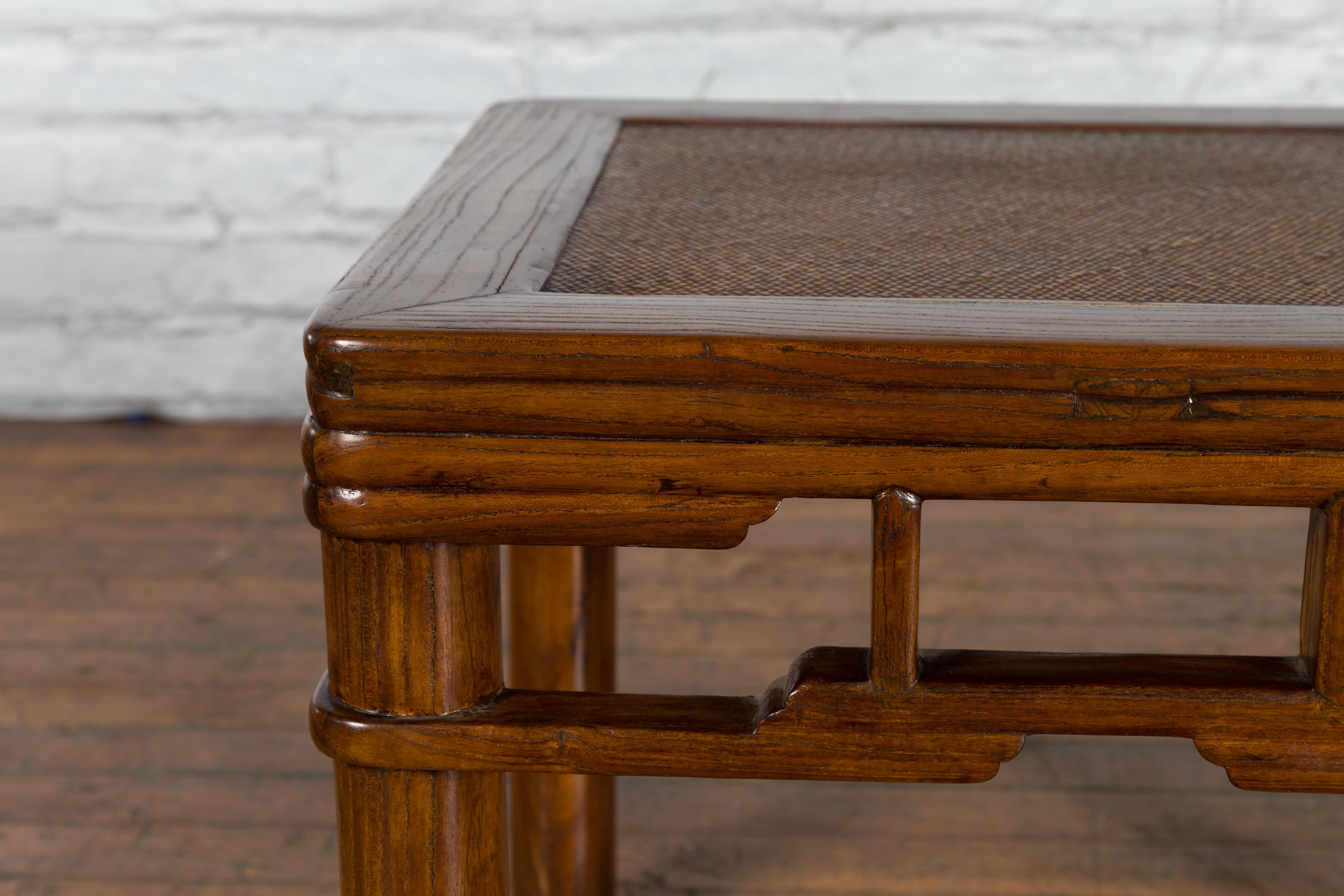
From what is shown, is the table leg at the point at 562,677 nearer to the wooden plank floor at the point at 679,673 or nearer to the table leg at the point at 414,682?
the wooden plank floor at the point at 679,673

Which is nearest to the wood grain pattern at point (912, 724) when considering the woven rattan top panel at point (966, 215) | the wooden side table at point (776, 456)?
the wooden side table at point (776, 456)

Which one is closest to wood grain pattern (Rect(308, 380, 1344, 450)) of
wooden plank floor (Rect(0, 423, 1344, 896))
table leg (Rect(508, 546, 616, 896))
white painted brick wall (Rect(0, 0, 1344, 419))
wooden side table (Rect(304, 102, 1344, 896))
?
wooden side table (Rect(304, 102, 1344, 896))

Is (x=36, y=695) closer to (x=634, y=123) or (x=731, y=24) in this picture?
(x=634, y=123)

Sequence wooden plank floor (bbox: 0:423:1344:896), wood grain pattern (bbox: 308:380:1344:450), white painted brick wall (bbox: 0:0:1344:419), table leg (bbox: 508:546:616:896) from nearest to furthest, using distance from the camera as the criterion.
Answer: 1. wood grain pattern (bbox: 308:380:1344:450)
2. table leg (bbox: 508:546:616:896)
3. wooden plank floor (bbox: 0:423:1344:896)
4. white painted brick wall (bbox: 0:0:1344:419)

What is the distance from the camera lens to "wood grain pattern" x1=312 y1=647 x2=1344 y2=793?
44 cm

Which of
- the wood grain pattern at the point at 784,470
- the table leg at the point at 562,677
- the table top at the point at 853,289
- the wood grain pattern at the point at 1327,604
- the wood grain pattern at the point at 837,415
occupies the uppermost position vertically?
the table top at the point at 853,289

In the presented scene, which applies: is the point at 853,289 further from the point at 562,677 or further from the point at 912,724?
the point at 562,677

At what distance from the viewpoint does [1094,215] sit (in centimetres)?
60

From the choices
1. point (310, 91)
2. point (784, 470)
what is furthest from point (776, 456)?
point (310, 91)

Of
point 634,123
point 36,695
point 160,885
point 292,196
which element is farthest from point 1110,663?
point 292,196

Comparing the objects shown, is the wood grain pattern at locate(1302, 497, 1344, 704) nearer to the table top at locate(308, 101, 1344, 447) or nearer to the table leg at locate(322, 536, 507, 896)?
the table top at locate(308, 101, 1344, 447)

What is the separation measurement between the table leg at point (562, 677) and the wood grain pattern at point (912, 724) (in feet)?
1.08

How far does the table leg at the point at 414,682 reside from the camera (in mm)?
440

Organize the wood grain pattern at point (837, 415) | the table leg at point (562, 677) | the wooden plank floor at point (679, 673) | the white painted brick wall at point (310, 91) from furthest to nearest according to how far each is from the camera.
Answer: the white painted brick wall at point (310, 91) < the wooden plank floor at point (679, 673) < the table leg at point (562, 677) < the wood grain pattern at point (837, 415)
